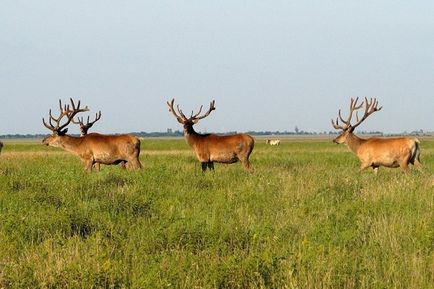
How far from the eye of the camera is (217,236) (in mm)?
6309

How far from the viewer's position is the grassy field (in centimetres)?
463

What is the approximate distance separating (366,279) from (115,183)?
7.56 metres

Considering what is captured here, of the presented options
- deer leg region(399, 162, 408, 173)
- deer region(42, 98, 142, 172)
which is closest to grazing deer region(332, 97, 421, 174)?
deer leg region(399, 162, 408, 173)

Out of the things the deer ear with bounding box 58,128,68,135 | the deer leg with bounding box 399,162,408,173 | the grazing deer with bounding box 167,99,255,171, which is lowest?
the deer leg with bounding box 399,162,408,173

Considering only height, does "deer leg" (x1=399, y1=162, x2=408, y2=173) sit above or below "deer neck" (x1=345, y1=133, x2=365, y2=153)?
below

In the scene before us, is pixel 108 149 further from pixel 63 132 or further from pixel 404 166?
pixel 404 166

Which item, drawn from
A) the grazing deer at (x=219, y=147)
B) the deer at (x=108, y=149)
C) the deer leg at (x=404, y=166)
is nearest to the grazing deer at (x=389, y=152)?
the deer leg at (x=404, y=166)

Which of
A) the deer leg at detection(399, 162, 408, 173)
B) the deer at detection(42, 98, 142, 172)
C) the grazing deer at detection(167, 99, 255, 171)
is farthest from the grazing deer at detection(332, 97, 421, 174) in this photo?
the deer at detection(42, 98, 142, 172)

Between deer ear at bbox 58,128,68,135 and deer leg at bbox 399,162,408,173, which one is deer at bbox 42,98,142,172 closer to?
deer ear at bbox 58,128,68,135

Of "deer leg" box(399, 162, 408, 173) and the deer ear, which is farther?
the deer ear

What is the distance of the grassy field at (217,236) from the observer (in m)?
4.63

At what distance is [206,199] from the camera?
8.84 m

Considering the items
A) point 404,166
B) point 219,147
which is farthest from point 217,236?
point 404,166

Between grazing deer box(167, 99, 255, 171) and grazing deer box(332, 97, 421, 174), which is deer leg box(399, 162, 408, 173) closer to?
grazing deer box(332, 97, 421, 174)
